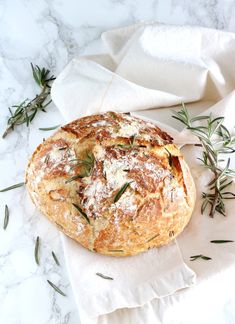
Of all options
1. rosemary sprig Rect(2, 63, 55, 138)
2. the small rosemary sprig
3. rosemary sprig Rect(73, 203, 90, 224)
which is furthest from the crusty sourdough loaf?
rosemary sprig Rect(2, 63, 55, 138)

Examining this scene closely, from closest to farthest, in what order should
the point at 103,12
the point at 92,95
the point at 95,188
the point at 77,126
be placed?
the point at 95,188 < the point at 77,126 < the point at 92,95 < the point at 103,12

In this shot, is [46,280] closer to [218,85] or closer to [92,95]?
[92,95]

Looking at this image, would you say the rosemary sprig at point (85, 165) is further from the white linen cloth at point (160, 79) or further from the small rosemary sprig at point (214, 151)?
the small rosemary sprig at point (214, 151)

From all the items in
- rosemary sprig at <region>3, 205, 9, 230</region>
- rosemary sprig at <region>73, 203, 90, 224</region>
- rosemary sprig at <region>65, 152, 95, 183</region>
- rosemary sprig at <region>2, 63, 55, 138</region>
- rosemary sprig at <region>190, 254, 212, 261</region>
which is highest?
rosemary sprig at <region>2, 63, 55, 138</region>

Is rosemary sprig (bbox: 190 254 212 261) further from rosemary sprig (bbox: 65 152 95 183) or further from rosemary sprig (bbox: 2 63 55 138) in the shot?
rosemary sprig (bbox: 2 63 55 138)

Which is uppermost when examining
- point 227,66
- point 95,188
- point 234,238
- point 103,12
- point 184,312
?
point 103,12

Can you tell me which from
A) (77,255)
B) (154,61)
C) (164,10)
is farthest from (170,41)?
(77,255)
